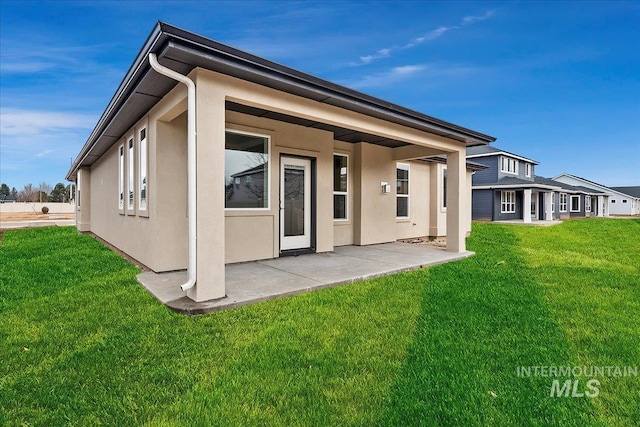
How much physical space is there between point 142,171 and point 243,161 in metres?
1.93

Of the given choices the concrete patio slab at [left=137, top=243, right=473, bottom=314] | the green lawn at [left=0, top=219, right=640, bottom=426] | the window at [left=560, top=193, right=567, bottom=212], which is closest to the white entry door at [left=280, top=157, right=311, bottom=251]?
the concrete patio slab at [left=137, top=243, right=473, bottom=314]

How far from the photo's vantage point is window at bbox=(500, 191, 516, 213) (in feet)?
80.9

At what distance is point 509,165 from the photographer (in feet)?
86.3

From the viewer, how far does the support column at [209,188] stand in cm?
396

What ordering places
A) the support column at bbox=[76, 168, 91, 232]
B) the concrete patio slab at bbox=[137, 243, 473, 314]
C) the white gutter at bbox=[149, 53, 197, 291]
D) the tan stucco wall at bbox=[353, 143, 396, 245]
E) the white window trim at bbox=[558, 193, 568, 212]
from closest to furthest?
the white gutter at bbox=[149, 53, 197, 291] → the concrete patio slab at bbox=[137, 243, 473, 314] → the tan stucco wall at bbox=[353, 143, 396, 245] → the support column at bbox=[76, 168, 91, 232] → the white window trim at bbox=[558, 193, 568, 212]

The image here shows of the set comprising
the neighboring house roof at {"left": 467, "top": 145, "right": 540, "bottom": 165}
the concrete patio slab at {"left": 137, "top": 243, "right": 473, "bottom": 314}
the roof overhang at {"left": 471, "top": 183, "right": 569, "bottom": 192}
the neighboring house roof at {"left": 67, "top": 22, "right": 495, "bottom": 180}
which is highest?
the neighboring house roof at {"left": 467, "top": 145, "right": 540, "bottom": 165}

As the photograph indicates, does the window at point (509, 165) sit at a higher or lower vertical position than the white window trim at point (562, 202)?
higher

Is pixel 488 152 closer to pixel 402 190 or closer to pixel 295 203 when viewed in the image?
pixel 402 190

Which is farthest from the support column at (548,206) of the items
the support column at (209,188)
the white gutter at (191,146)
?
the white gutter at (191,146)

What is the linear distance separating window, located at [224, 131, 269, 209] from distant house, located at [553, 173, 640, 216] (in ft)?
144

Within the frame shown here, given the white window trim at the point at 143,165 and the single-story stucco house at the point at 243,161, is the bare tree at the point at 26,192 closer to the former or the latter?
the single-story stucco house at the point at 243,161

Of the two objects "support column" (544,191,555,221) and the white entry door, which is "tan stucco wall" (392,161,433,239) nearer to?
the white entry door

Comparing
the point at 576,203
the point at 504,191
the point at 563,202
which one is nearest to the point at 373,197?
the point at 504,191

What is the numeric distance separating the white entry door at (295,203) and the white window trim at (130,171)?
121 inches
